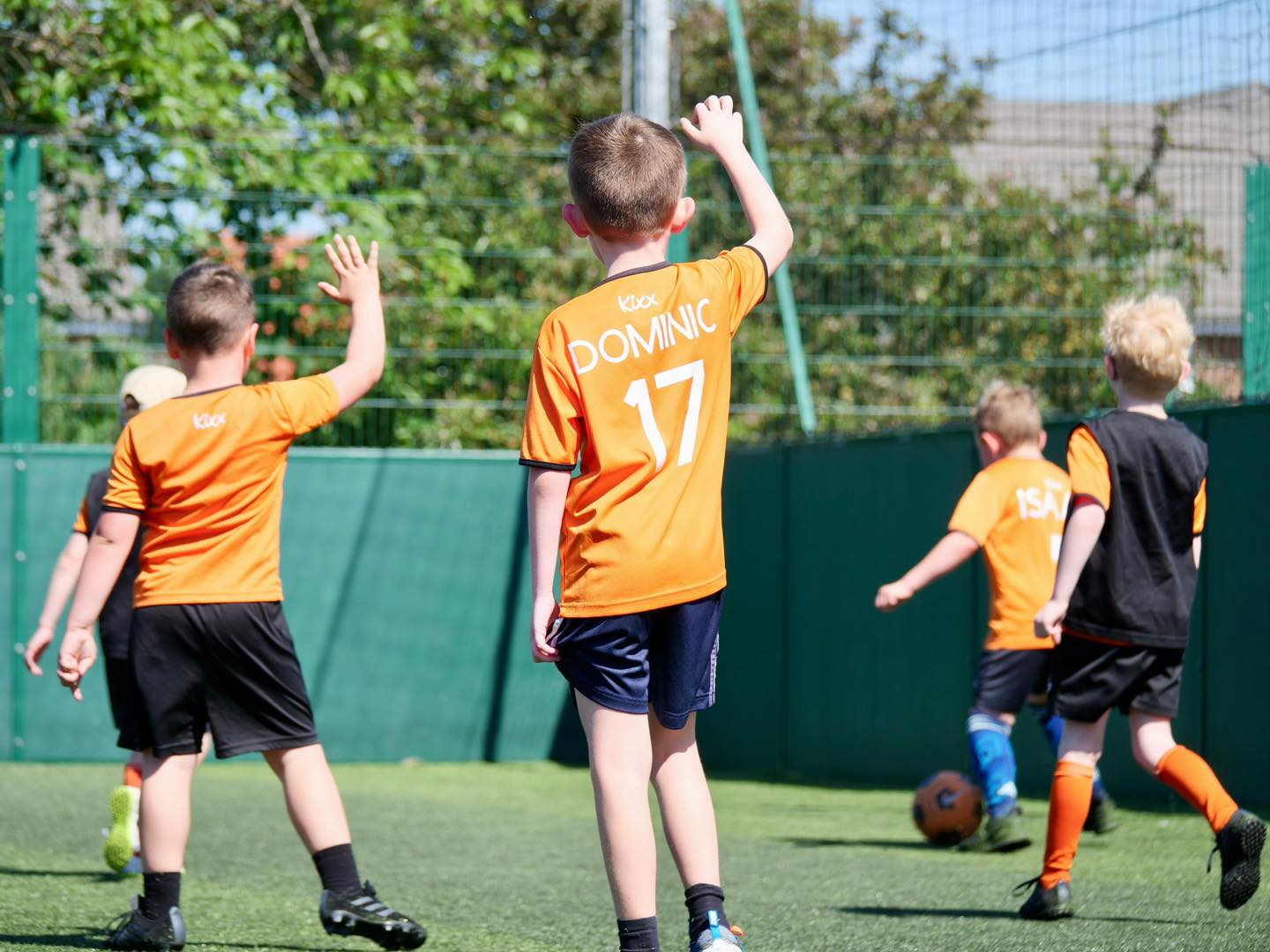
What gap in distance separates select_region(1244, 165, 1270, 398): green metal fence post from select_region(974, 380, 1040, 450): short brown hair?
126 cm

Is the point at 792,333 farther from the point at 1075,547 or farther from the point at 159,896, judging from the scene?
the point at 159,896

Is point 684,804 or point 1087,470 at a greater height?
point 1087,470

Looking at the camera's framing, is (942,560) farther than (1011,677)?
No

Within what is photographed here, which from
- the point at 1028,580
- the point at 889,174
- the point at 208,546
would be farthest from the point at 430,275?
the point at 208,546

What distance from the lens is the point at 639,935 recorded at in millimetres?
3145

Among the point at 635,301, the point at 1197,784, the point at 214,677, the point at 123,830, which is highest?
the point at 635,301

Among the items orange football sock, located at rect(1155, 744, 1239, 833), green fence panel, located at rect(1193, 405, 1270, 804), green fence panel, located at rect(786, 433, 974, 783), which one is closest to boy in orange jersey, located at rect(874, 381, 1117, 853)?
green fence panel, located at rect(1193, 405, 1270, 804)

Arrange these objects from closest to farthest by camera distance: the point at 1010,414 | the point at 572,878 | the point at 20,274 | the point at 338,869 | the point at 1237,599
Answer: the point at 338,869
the point at 572,878
the point at 1010,414
the point at 1237,599
the point at 20,274

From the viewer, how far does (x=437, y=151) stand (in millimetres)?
9680

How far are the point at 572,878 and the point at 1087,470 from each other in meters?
2.06

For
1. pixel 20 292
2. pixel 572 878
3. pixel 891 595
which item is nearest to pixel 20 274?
pixel 20 292

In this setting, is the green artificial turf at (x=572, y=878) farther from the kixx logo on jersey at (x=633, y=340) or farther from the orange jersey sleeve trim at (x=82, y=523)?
the kixx logo on jersey at (x=633, y=340)

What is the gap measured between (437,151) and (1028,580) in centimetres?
488

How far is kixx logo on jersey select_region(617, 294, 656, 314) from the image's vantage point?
324cm
